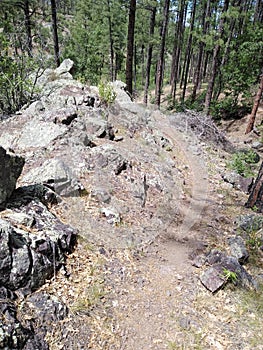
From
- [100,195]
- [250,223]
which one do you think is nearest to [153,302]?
[100,195]

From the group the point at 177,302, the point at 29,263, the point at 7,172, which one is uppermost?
the point at 7,172

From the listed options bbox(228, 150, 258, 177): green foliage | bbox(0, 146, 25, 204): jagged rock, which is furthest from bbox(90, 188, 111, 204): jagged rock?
bbox(228, 150, 258, 177): green foliage

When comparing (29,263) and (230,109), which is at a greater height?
(29,263)

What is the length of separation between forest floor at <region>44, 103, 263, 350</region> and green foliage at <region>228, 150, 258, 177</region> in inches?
153

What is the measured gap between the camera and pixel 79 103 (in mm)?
8469

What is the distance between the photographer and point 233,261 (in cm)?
426

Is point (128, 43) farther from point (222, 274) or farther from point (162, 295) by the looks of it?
point (162, 295)

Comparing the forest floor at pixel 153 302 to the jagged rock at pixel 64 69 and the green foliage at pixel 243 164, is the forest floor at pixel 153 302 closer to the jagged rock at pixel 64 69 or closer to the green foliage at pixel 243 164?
the green foliage at pixel 243 164

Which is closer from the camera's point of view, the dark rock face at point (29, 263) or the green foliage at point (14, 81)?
the dark rock face at point (29, 263)

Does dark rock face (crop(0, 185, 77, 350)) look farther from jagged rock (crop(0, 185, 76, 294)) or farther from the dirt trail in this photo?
the dirt trail

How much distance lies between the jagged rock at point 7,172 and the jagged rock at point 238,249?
3.71m

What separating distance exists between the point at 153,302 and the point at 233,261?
1.43m

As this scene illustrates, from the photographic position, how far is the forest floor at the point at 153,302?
320 cm

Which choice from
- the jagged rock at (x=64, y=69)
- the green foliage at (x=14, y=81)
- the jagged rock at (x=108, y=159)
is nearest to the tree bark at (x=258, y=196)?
the jagged rock at (x=108, y=159)
